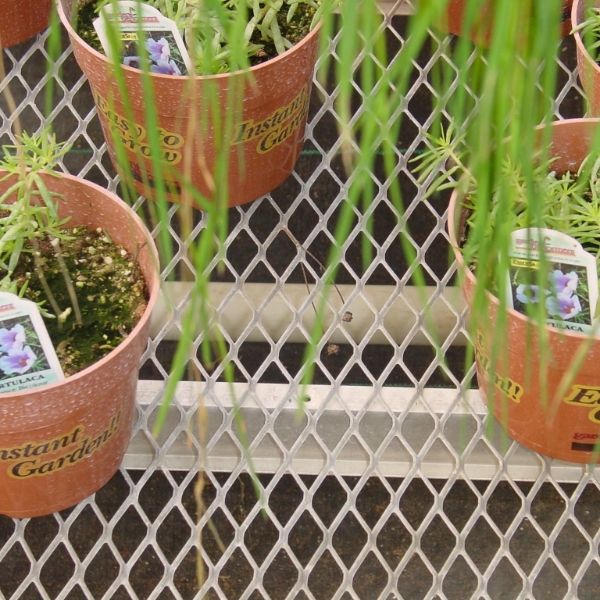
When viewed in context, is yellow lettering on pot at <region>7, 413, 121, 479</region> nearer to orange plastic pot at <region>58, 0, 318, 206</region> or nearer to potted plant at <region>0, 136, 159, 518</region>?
potted plant at <region>0, 136, 159, 518</region>

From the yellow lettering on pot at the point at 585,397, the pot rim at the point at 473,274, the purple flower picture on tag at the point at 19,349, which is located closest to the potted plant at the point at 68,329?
the purple flower picture on tag at the point at 19,349

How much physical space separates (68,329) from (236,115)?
249 millimetres

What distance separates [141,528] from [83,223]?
0.52 meters

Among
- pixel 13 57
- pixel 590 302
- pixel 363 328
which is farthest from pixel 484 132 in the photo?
pixel 13 57

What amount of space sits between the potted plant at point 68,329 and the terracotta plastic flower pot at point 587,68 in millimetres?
480

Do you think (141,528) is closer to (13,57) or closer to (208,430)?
(208,430)

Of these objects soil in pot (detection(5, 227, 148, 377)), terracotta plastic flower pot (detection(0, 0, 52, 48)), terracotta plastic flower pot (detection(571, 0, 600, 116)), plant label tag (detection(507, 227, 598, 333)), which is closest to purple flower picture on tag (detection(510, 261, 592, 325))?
plant label tag (detection(507, 227, 598, 333))

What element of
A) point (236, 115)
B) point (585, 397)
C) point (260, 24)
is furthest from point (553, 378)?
point (260, 24)

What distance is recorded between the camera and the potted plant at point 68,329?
0.77m

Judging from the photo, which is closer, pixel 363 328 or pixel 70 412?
pixel 70 412

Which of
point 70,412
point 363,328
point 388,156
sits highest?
point 388,156

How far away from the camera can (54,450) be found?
0.81 metres

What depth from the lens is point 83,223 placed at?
0.92 meters

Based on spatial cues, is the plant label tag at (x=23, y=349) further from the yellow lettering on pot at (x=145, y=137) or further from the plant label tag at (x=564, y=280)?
the plant label tag at (x=564, y=280)
